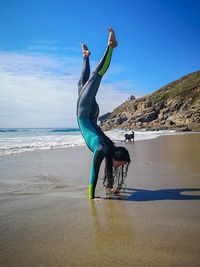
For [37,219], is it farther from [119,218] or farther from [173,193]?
[173,193]

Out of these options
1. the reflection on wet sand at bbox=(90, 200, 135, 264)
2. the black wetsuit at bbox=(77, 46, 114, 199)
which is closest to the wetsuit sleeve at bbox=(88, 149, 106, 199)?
the black wetsuit at bbox=(77, 46, 114, 199)

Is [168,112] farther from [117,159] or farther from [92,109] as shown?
[117,159]

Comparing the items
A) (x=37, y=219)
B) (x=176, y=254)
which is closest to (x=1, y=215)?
(x=37, y=219)

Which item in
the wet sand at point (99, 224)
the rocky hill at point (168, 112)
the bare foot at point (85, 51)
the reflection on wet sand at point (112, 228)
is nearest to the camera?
the wet sand at point (99, 224)

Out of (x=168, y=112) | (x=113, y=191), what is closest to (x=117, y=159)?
(x=113, y=191)

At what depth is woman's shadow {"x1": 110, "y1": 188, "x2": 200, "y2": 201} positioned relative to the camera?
461cm

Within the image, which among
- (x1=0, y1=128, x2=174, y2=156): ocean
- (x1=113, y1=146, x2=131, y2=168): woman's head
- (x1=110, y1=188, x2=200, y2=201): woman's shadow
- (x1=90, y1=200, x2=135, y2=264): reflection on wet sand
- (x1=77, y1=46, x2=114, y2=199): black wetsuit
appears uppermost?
(x1=77, y1=46, x2=114, y2=199): black wetsuit

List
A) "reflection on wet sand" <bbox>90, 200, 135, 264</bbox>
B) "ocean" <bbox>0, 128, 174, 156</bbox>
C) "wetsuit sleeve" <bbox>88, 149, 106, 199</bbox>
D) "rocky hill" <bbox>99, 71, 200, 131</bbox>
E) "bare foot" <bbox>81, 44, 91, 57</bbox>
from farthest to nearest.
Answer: "rocky hill" <bbox>99, 71, 200, 131</bbox>
"ocean" <bbox>0, 128, 174, 156</bbox>
"bare foot" <bbox>81, 44, 91, 57</bbox>
"wetsuit sleeve" <bbox>88, 149, 106, 199</bbox>
"reflection on wet sand" <bbox>90, 200, 135, 264</bbox>

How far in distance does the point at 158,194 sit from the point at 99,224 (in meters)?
1.81

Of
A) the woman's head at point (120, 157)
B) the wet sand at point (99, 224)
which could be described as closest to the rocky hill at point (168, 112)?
the wet sand at point (99, 224)

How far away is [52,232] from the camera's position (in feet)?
10.4

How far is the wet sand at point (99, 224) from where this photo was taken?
2537 mm

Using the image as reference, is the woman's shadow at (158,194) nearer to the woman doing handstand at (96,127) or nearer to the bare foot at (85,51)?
the woman doing handstand at (96,127)

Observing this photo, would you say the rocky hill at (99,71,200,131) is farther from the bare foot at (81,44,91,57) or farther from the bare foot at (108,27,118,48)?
the bare foot at (108,27,118,48)
